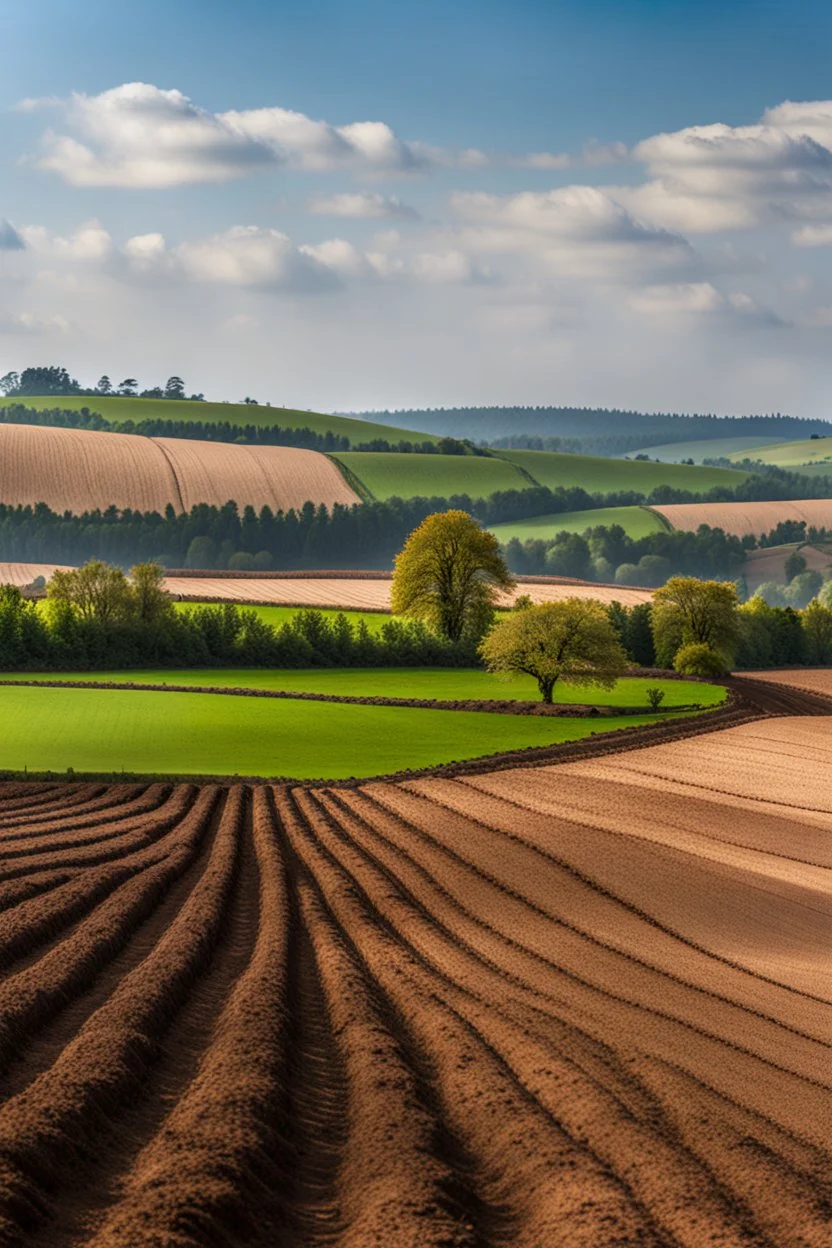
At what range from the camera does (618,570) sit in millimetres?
159000

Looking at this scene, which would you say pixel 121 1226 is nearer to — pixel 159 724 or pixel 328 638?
pixel 159 724

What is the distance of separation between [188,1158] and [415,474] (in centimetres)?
18476

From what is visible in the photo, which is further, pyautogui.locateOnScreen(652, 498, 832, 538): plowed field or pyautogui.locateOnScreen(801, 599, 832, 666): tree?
pyautogui.locateOnScreen(652, 498, 832, 538): plowed field

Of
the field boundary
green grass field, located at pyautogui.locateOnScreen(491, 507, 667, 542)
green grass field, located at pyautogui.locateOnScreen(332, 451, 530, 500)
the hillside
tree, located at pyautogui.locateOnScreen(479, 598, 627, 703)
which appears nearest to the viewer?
the field boundary

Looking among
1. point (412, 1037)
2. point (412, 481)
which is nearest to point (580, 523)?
point (412, 481)

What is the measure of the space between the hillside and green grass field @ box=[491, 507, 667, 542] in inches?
827

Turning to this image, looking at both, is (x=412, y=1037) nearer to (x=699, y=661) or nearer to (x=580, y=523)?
(x=699, y=661)

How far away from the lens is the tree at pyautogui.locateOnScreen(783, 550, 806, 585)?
15862 centimetres

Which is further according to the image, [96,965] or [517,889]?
[517,889]

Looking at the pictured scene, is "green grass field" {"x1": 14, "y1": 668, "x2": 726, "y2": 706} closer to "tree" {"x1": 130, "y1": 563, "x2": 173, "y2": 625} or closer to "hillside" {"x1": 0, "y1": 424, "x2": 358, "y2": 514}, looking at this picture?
"tree" {"x1": 130, "y1": 563, "x2": 173, "y2": 625}

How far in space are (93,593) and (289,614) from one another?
2015cm

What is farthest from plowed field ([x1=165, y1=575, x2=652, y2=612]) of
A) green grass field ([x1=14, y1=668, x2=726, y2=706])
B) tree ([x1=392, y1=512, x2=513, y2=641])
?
green grass field ([x1=14, y1=668, x2=726, y2=706])

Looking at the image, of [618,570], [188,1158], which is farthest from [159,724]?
[618,570]

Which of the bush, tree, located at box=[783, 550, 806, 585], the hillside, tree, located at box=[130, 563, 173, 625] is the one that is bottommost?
the bush
